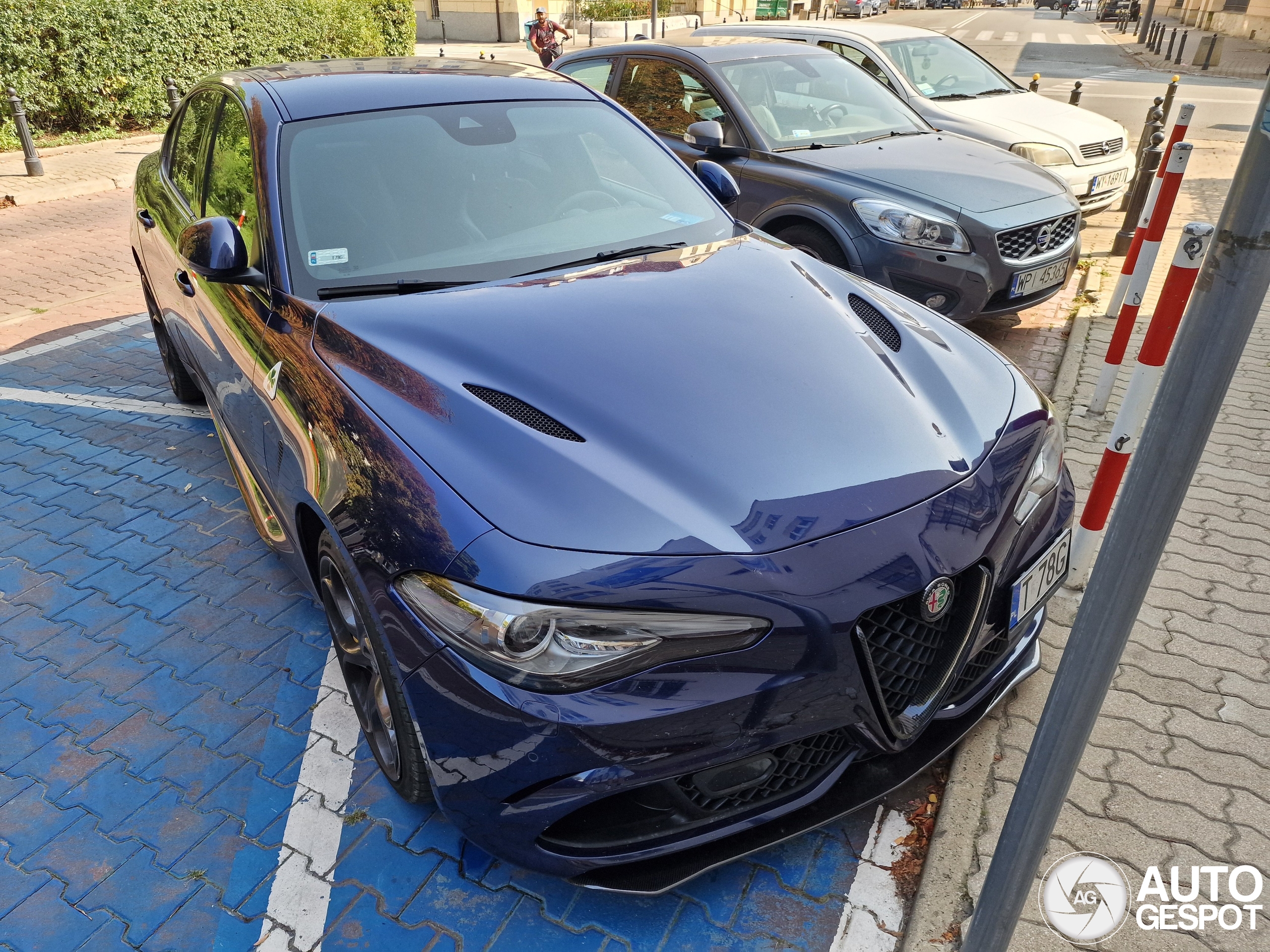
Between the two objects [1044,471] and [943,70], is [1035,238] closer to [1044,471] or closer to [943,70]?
[1044,471]

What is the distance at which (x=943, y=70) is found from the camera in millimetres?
8820

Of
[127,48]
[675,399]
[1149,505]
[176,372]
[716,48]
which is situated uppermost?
[1149,505]

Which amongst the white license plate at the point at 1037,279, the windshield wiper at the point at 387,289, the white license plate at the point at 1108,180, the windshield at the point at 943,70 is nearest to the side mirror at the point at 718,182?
the windshield wiper at the point at 387,289

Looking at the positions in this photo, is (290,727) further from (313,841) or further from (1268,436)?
(1268,436)

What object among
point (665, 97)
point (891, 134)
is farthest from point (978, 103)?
point (665, 97)

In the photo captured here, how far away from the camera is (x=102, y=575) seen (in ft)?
11.9

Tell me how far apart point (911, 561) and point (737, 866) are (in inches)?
37.8

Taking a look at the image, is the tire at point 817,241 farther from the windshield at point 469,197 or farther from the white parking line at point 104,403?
the white parking line at point 104,403

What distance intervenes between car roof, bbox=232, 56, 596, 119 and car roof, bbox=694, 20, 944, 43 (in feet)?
13.0

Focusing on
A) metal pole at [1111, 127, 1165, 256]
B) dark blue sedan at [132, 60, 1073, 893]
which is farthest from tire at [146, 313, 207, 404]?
metal pole at [1111, 127, 1165, 256]

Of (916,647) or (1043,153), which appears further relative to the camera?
(1043,153)

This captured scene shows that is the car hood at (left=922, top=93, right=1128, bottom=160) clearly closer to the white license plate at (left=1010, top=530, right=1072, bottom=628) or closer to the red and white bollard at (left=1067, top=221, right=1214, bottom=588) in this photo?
the red and white bollard at (left=1067, top=221, right=1214, bottom=588)

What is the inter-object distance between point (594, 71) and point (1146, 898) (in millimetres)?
6369

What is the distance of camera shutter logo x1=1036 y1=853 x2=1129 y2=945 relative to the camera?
6.90ft
